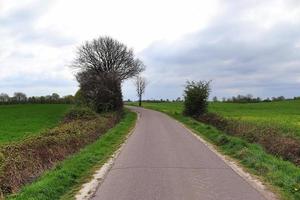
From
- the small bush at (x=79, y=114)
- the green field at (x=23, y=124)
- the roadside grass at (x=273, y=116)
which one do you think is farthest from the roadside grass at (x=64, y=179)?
the small bush at (x=79, y=114)

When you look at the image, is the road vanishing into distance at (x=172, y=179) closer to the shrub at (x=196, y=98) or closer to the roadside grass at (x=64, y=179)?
the roadside grass at (x=64, y=179)

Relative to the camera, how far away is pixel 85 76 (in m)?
63.2

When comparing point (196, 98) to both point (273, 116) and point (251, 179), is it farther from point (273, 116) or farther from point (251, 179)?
point (251, 179)

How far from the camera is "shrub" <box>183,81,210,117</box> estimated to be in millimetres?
57156

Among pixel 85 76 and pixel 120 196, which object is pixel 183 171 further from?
pixel 85 76

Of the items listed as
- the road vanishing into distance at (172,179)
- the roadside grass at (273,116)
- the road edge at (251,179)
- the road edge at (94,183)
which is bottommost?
the road edge at (94,183)

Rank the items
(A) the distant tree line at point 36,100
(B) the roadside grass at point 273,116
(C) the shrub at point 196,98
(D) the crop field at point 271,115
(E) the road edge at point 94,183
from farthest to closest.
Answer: (A) the distant tree line at point 36,100 → (C) the shrub at point 196,98 → (D) the crop field at point 271,115 → (B) the roadside grass at point 273,116 → (E) the road edge at point 94,183

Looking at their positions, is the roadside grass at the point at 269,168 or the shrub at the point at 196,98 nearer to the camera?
the roadside grass at the point at 269,168

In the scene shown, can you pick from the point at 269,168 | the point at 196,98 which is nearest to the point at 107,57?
the point at 196,98

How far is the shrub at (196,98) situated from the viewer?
188ft

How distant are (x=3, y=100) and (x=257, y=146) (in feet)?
339

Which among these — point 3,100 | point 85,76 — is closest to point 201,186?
point 85,76

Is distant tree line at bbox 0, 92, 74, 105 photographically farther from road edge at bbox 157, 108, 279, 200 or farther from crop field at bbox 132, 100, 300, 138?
road edge at bbox 157, 108, 279, 200

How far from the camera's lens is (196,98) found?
57062mm
